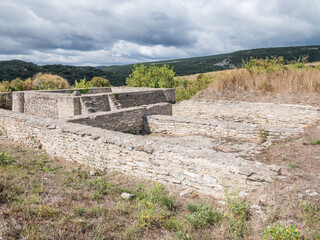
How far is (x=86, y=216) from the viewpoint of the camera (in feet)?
10.6

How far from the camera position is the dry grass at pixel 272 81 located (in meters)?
12.1

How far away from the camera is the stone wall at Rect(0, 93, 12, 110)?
14.6 m

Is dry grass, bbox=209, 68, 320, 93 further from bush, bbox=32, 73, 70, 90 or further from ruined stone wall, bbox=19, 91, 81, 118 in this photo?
bush, bbox=32, 73, 70, 90

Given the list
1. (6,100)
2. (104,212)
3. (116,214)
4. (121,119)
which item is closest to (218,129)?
(121,119)

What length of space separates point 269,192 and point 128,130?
278 inches

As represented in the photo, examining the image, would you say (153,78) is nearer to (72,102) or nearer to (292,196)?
(72,102)

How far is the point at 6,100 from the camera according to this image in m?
14.7

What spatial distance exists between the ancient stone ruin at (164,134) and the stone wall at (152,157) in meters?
0.02

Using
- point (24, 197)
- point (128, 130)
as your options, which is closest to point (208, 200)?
point (24, 197)

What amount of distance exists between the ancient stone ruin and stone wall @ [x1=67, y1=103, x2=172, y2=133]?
34mm

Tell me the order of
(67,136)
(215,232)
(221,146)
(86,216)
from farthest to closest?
(221,146), (67,136), (86,216), (215,232)

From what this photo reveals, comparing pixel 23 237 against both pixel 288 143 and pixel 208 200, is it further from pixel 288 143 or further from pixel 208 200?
pixel 288 143

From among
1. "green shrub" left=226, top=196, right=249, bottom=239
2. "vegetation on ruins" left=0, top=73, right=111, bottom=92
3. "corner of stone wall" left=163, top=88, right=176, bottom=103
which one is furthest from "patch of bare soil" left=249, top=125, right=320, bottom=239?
"vegetation on ruins" left=0, top=73, right=111, bottom=92

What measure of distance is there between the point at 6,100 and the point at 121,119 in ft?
33.0
